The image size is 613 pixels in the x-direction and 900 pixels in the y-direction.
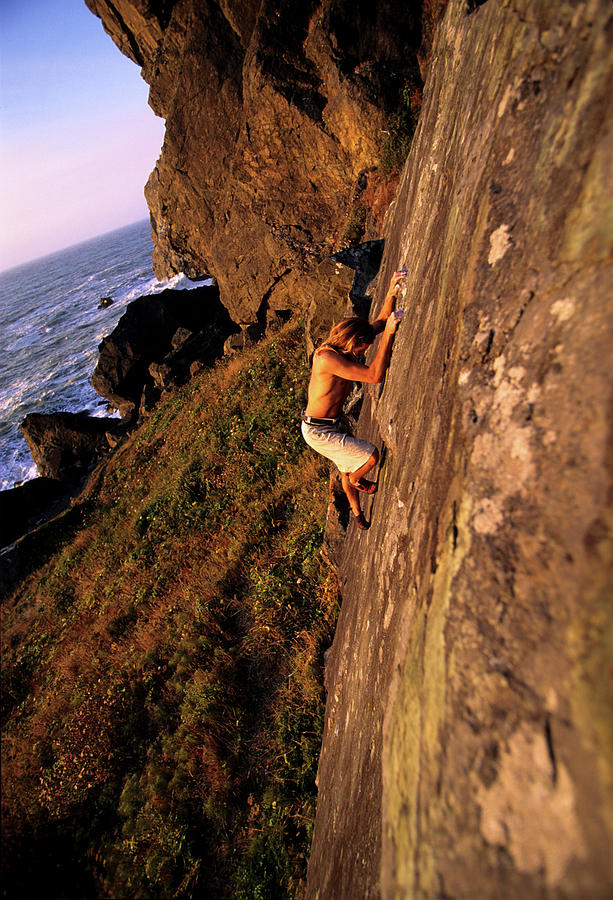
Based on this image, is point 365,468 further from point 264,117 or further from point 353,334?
point 264,117

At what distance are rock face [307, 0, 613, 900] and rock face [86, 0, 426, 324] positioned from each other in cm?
805

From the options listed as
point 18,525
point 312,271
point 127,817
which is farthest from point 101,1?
point 127,817

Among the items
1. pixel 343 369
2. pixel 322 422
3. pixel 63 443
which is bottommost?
pixel 63 443

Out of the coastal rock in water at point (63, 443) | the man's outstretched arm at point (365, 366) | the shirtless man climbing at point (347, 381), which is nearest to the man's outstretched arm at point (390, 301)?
the shirtless man climbing at point (347, 381)

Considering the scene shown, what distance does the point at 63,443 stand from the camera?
24.2 metres

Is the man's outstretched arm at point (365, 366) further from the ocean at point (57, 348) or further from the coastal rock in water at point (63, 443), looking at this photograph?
the ocean at point (57, 348)

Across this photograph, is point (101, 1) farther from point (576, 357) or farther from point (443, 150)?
point (576, 357)

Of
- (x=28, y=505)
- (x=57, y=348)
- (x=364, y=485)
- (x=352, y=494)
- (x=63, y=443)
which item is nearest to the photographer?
(x=364, y=485)

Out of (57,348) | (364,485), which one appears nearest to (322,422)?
(364,485)

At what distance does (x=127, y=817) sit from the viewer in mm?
6105

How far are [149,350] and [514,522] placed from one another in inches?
1105

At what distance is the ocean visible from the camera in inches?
1296

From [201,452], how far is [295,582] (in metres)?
6.90

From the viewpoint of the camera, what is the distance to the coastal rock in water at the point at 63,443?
78.7 feet
